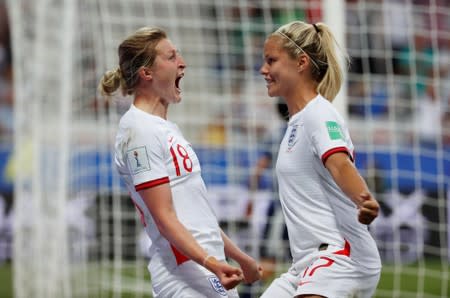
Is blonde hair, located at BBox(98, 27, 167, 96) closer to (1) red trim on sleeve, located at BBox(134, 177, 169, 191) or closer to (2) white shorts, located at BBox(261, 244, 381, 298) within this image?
(1) red trim on sleeve, located at BBox(134, 177, 169, 191)

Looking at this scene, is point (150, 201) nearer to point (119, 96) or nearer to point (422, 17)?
point (119, 96)

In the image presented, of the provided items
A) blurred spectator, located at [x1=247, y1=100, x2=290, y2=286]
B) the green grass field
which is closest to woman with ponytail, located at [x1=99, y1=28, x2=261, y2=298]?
blurred spectator, located at [x1=247, y1=100, x2=290, y2=286]

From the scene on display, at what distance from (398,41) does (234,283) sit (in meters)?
11.7

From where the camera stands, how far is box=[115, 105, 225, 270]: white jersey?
13.0 feet

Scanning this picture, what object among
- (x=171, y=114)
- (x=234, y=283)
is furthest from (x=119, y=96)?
(x=171, y=114)

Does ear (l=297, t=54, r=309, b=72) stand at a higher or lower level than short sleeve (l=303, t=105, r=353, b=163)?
higher

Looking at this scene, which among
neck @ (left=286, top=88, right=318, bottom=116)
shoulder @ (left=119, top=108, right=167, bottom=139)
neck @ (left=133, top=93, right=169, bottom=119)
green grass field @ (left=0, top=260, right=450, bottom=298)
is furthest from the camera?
green grass field @ (left=0, top=260, right=450, bottom=298)

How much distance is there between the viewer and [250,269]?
445 cm

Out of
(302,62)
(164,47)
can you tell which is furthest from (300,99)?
(164,47)

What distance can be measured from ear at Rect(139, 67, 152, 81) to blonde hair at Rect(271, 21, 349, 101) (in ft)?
2.18

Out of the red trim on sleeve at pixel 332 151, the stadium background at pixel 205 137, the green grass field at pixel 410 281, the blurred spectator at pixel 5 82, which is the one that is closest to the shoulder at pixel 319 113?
the red trim on sleeve at pixel 332 151

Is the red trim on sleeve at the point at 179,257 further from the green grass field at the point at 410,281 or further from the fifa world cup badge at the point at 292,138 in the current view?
the green grass field at the point at 410,281

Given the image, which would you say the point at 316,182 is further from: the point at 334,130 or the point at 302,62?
the point at 302,62

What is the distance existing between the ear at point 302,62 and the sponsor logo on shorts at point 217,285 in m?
1.03
